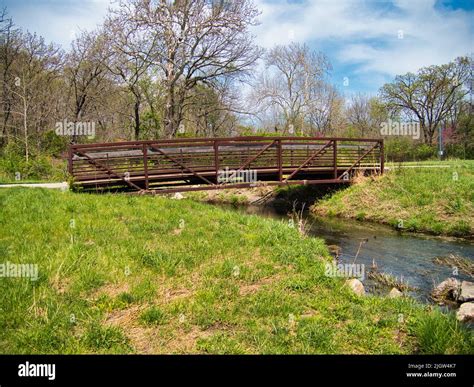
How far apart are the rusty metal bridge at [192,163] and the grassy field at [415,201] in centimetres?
135

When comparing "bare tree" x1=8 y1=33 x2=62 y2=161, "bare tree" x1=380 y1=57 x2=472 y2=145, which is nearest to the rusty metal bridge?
"bare tree" x1=8 y1=33 x2=62 y2=161

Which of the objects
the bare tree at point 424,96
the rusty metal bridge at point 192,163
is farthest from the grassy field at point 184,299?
the bare tree at point 424,96

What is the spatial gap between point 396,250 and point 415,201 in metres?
5.66

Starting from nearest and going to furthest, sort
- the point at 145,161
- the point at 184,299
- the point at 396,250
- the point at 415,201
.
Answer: the point at 184,299 → the point at 396,250 → the point at 145,161 → the point at 415,201

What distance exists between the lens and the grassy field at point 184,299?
3557 mm

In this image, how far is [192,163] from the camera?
13336mm

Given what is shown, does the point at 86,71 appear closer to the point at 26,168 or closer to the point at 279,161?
the point at 26,168

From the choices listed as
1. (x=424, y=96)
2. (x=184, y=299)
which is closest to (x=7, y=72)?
(x=184, y=299)

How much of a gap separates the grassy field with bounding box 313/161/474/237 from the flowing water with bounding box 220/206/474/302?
0.90 metres

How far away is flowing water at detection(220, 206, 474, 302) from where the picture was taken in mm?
6898

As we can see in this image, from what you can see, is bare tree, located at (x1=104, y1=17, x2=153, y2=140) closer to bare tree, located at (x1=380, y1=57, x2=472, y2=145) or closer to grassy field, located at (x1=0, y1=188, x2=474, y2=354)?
grassy field, located at (x1=0, y1=188, x2=474, y2=354)

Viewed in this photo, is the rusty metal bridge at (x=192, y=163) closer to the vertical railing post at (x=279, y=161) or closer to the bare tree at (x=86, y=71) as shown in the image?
the vertical railing post at (x=279, y=161)

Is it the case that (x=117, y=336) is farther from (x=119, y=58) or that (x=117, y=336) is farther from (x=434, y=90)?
(x=434, y=90)
